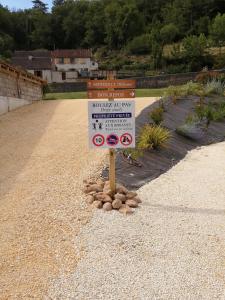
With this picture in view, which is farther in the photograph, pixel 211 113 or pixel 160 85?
pixel 160 85

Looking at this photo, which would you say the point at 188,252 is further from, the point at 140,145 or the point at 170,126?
the point at 170,126

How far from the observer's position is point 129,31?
3137 inches

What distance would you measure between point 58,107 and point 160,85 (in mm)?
18353

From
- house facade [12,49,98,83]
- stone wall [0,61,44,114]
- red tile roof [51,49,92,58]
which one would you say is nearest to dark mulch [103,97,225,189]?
stone wall [0,61,44,114]

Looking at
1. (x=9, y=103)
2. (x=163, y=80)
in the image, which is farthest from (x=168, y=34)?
(x=9, y=103)

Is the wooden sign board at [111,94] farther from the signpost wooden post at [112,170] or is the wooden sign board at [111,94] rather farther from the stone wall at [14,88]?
the stone wall at [14,88]

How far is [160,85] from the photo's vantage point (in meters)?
32.9

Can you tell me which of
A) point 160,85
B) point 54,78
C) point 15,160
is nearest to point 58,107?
point 15,160

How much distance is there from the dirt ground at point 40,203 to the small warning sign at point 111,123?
0.92m

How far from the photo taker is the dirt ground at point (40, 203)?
4.23 m

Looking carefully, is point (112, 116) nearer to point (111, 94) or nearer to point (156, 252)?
point (111, 94)

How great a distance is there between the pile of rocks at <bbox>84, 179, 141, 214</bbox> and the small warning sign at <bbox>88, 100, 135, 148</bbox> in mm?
683

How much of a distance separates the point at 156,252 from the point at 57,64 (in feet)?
205

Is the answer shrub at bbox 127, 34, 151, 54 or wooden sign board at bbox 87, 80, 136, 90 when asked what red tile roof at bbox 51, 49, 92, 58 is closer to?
shrub at bbox 127, 34, 151, 54
